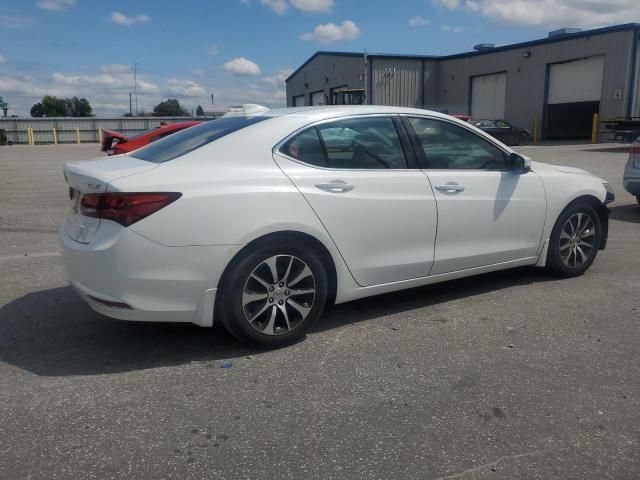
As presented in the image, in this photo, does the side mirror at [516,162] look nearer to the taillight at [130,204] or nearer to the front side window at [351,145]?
the front side window at [351,145]

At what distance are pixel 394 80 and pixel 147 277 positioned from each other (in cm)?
3980

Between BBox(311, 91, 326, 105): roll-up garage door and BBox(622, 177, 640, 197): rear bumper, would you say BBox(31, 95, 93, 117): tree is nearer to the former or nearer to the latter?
A: BBox(311, 91, 326, 105): roll-up garage door

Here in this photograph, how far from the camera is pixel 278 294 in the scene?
3.71 m

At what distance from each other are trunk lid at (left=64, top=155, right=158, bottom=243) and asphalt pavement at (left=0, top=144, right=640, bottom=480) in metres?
0.80

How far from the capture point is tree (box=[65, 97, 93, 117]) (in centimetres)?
9496

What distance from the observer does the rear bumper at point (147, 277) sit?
328cm

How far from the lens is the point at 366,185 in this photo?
3.98 metres

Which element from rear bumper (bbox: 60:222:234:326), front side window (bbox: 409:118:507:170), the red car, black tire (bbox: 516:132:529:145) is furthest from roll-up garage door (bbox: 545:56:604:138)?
rear bumper (bbox: 60:222:234:326)

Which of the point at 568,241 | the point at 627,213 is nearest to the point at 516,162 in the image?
the point at 568,241

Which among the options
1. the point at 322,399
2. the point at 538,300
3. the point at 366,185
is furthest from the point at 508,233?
the point at 322,399

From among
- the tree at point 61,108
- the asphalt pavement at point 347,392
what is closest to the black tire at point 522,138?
the asphalt pavement at point 347,392

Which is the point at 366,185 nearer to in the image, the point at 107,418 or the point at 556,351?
→ the point at 556,351

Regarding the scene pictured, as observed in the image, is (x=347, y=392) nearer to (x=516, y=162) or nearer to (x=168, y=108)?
(x=516, y=162)

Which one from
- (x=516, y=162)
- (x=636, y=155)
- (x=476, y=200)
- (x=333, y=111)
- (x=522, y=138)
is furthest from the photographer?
(x=522, y=138)
